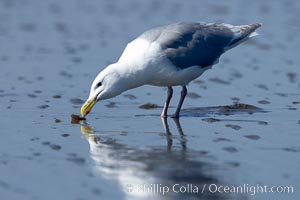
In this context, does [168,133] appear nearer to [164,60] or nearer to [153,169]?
[164,60]

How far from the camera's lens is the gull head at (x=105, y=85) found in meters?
10.8

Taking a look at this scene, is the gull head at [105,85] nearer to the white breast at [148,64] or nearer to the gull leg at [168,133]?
the white breast at [148,64]

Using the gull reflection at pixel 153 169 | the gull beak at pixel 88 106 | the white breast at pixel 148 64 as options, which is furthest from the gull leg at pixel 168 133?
the gull beak at pixel 88 106

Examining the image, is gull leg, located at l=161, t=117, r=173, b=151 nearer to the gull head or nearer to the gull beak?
the gull head

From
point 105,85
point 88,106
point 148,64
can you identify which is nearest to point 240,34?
point 148,64

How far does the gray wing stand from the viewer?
448 inches

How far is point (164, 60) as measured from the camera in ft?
36.8

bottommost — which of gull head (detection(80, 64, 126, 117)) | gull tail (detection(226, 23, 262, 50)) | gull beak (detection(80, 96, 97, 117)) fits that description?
gull beak (detection(80, 96, 97, 117))

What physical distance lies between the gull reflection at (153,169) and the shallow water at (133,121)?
1 centimetres

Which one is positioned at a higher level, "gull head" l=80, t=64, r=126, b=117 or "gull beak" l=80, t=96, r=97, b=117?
"gull head" l=80, t=64, r=126, b=117

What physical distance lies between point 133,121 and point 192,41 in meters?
1.54

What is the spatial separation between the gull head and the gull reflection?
0.81 meters

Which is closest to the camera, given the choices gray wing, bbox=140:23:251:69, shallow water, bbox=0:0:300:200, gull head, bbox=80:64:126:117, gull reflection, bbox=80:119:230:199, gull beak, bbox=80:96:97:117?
gull reflection, bbox=80:119:230:199

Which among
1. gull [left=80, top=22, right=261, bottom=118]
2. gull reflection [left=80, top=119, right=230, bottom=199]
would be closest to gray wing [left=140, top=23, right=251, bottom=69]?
gull [left=80, top=22, right=261, bottom=118]
